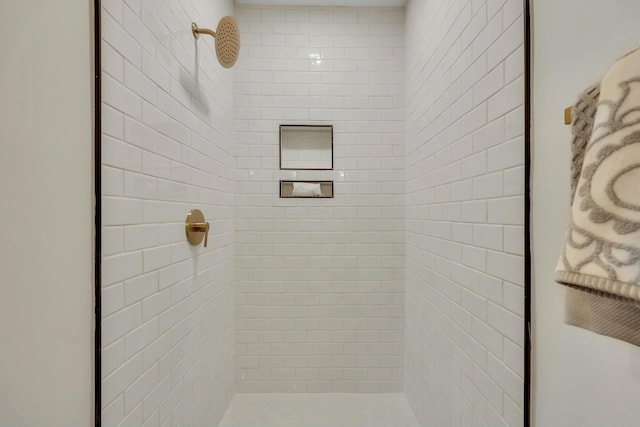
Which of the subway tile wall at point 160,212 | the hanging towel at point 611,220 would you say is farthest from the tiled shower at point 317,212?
the hanging towel at point 611,220

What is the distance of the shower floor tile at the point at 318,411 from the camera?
1679 millimetres

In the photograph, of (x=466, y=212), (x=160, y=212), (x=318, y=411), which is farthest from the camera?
(x=318, y=411)

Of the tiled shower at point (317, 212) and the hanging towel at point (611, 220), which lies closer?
the hanging towel at point (611, 220)

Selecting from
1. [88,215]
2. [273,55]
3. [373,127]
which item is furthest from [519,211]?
[273,55]

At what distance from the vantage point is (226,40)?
136 centimetres

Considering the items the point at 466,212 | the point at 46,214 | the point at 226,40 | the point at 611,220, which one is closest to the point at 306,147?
the point at 226,40

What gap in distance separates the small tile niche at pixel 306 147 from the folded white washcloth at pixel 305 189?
0.31 feet

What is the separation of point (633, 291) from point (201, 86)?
1.50m

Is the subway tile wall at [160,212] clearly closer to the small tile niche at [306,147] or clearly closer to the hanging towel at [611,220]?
the small tile niche at [306,147]

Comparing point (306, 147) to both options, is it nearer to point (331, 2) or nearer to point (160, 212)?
point (331, 2)

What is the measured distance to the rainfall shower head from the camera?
1321 millimetres

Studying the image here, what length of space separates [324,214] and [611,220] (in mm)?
1596

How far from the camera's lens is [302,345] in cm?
193

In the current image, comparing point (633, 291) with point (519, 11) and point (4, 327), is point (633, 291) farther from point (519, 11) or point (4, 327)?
point (4, 327)
